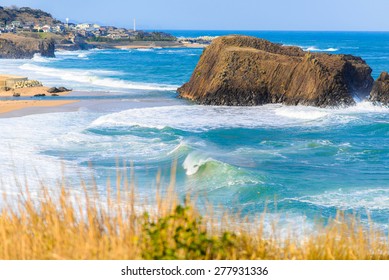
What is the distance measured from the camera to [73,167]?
20406 mm

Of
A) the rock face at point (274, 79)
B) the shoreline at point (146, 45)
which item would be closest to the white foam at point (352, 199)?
the rock face at point (274, 79)

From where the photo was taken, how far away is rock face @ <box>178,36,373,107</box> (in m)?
35.8

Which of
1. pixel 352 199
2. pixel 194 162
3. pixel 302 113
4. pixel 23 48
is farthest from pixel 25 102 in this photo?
pixel 23 48

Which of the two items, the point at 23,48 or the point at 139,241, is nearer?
the point at 139,241

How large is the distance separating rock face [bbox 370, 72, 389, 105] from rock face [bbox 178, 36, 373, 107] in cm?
122

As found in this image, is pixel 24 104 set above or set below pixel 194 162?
below

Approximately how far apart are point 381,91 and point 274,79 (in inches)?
240

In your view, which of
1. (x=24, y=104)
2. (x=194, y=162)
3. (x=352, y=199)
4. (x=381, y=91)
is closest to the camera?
(x=352, y=199)

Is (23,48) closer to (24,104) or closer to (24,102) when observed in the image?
(24,102)

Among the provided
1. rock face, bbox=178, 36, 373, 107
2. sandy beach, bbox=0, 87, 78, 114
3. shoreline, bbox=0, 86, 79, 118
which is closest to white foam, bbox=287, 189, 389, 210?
rock face, bbox=178, 36, 373, 107

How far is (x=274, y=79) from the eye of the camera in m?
37.7

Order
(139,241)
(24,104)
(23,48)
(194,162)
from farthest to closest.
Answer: (23,48) < (24,104) < (194,162) < (139,241)

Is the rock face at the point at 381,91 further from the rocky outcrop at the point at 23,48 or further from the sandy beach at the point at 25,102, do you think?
the rocky outcrop at the point at 23,48

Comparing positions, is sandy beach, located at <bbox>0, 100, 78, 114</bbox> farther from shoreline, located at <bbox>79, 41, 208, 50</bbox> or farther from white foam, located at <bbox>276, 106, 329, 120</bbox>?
shoreline, located at <bbox>79, 41, 208, 50</bbox>
